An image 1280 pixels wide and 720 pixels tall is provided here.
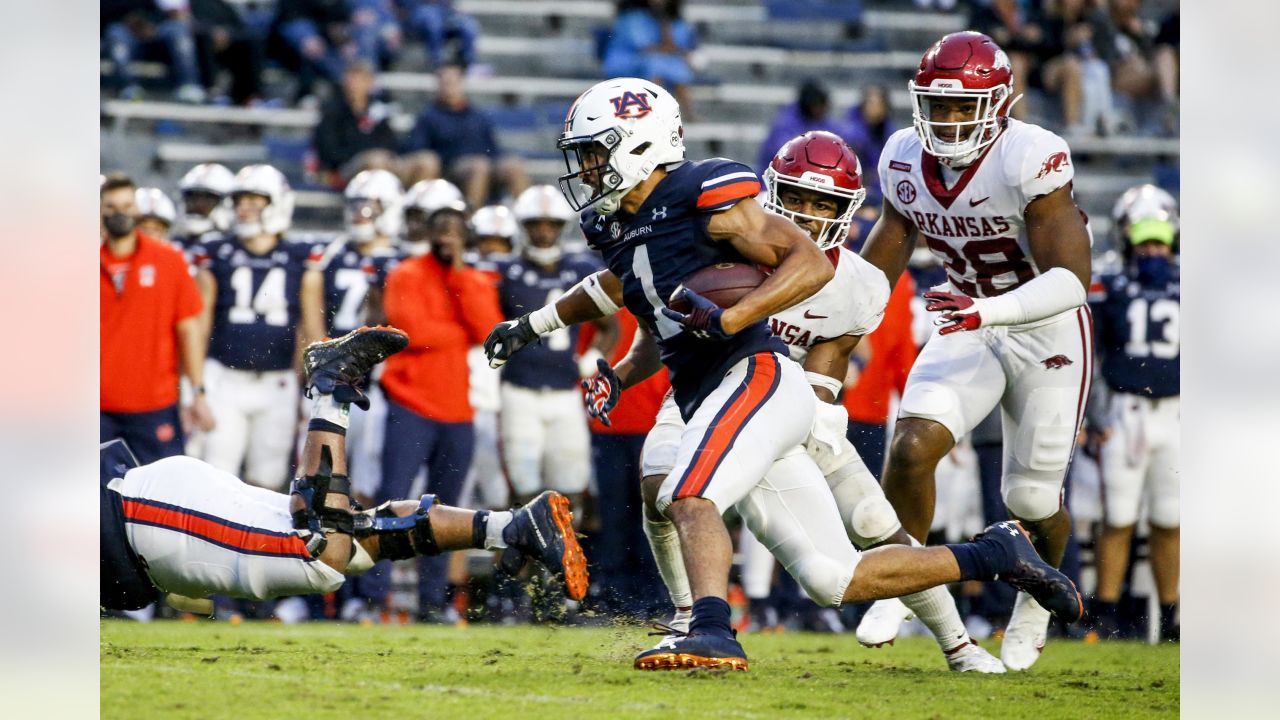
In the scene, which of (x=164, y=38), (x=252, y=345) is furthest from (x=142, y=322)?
(x=164, y=38)

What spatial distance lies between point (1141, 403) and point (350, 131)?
4.05 m

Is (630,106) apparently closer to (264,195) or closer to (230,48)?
(264,195)

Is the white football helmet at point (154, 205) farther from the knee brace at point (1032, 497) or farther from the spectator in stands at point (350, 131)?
the knee brace at point (1032, 497)

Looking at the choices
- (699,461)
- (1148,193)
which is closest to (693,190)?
(699,461)

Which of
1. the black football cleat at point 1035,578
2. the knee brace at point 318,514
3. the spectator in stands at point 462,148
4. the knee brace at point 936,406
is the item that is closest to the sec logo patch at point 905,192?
the knee brace at point 936,406

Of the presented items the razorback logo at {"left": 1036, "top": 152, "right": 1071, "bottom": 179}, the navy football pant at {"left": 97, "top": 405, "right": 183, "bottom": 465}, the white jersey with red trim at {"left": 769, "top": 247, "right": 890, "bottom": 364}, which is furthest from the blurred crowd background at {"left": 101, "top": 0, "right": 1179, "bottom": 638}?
the razorback logo at {"left": 1036, "top": 152, "right": 1071, "bottom": 179}

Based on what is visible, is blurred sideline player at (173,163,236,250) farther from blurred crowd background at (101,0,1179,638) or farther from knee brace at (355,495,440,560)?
knee brace at (355,495,440,560)

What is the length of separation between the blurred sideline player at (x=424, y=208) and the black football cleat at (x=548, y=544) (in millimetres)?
2337

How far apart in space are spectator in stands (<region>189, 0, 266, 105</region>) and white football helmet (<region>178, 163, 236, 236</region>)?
6.19 ft

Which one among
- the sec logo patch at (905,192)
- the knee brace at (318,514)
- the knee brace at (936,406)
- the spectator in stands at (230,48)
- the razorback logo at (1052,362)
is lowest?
the knee brace at (318,514)

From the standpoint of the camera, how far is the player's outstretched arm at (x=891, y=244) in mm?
4957

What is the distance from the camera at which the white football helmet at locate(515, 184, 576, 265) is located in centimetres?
654

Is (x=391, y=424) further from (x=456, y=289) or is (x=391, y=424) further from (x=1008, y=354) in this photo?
(x=1008, y=354)
